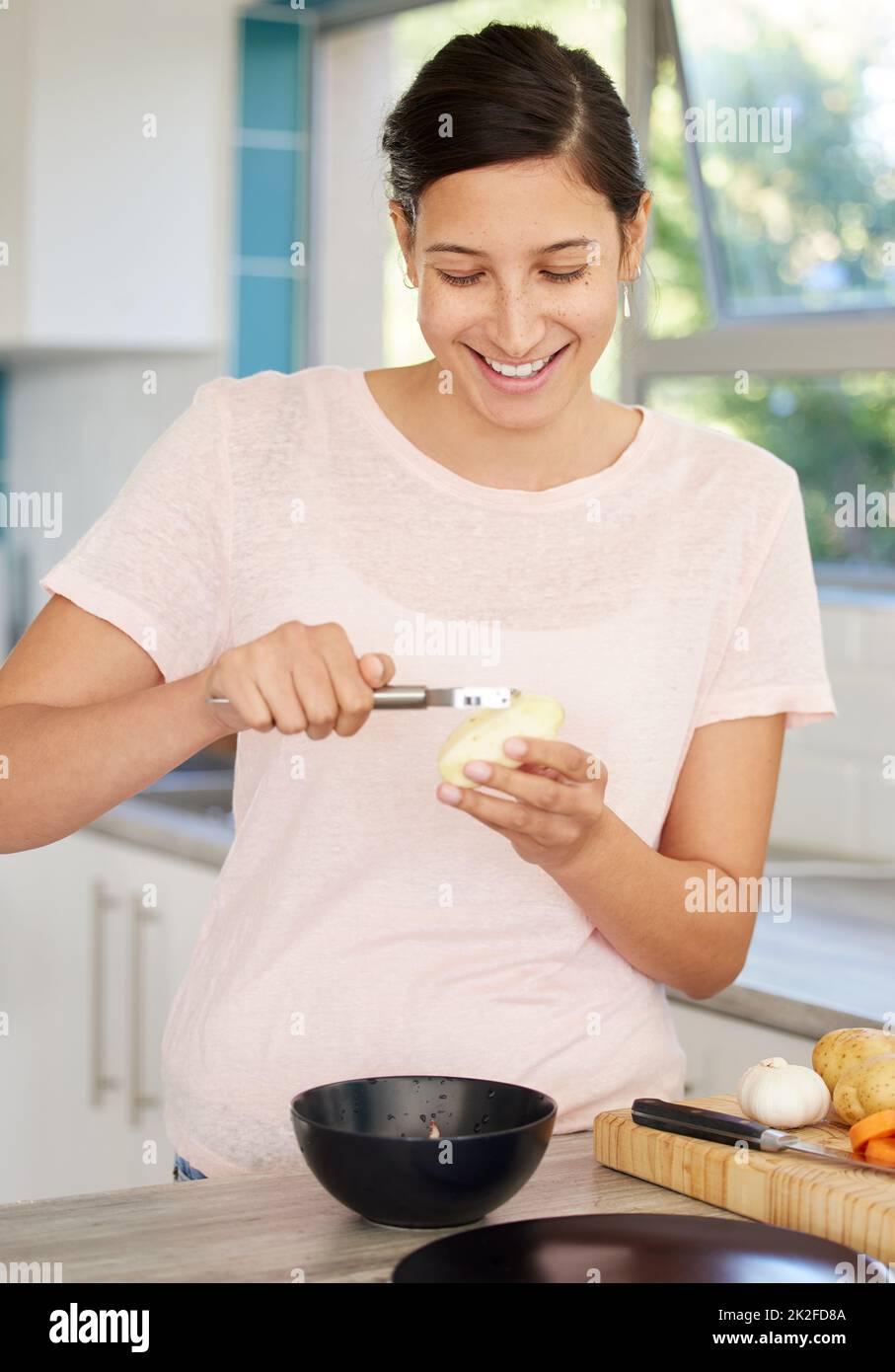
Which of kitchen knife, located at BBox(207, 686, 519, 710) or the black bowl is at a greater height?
kitchen knife, located at BBox(207, 686, 519, 710)

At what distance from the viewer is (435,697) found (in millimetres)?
1005

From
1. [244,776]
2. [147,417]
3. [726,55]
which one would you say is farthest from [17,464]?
[244,776]

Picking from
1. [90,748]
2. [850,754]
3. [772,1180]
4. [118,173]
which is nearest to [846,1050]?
[772,1180]

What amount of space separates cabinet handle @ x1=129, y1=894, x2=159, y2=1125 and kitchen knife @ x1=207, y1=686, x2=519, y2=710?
170 cm

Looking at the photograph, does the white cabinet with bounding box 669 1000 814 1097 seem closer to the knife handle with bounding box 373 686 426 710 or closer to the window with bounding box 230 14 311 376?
the knife handle with bounding box 373 686 426 710

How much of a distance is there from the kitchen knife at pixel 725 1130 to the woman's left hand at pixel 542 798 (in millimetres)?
174

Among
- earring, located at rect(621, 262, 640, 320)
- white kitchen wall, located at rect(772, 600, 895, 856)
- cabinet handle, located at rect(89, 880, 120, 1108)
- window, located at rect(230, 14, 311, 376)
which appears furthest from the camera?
window, located at rect(230, 14, 311, 376)

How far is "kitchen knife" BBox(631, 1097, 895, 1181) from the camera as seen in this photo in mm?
1004

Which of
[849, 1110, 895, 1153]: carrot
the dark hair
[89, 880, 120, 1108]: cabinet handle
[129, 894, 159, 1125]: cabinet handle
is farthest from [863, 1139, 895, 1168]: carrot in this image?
[89, 880, 120, 1108]: cabinet handle

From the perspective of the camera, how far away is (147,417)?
3.58 metres

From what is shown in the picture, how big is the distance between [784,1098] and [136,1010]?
1.72 m

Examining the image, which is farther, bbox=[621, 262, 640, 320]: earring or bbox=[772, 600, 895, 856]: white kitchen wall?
bbox=[772, 600, 895, 856]: white kitchen wall

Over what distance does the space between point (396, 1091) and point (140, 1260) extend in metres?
0.19

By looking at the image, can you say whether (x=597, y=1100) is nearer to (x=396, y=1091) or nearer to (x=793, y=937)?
(x=396, y=1091)
